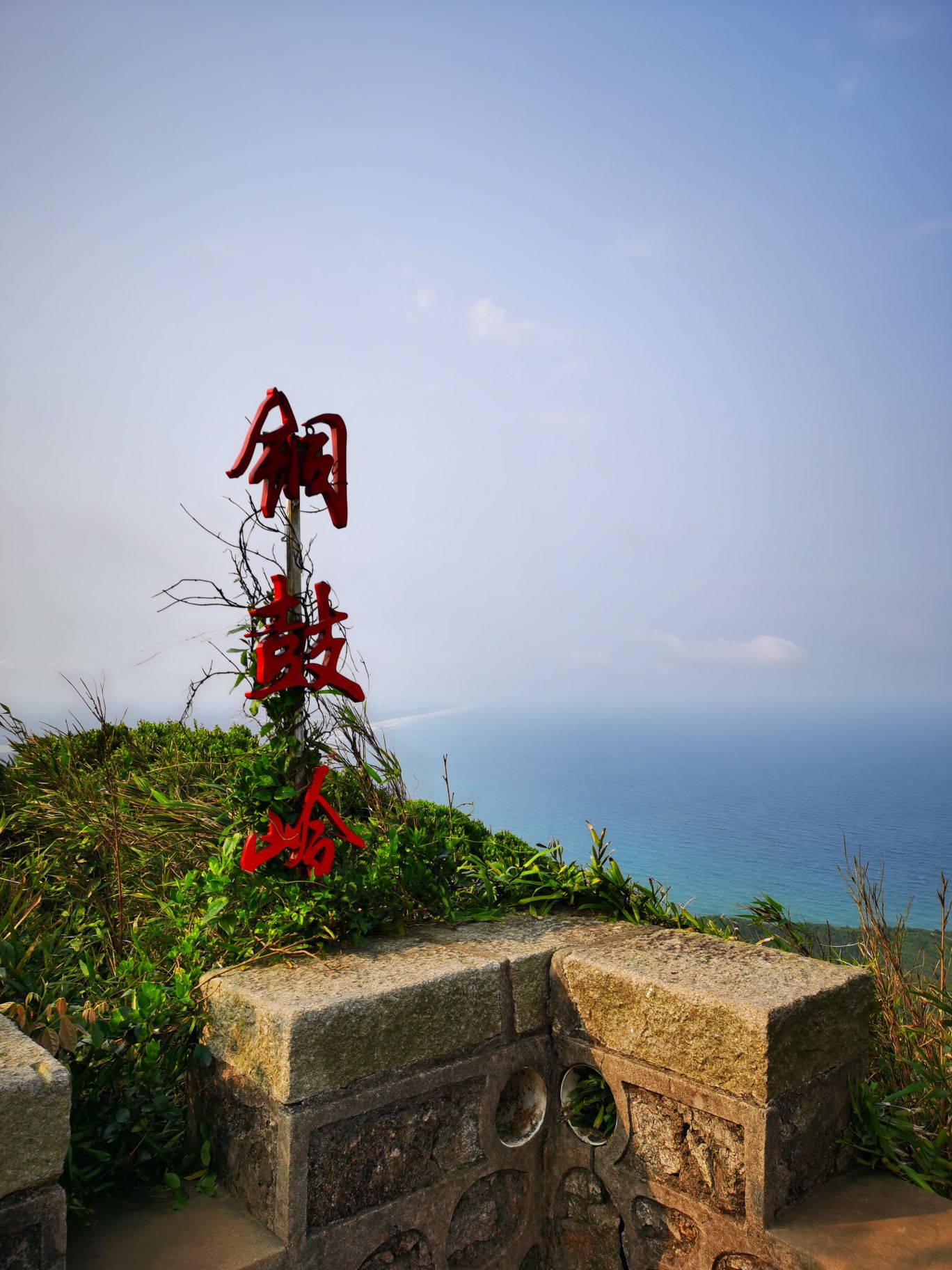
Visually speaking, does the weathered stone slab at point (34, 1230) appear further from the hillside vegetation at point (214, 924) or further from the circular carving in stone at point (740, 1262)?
the circular carving in stone at point (740, 1262)

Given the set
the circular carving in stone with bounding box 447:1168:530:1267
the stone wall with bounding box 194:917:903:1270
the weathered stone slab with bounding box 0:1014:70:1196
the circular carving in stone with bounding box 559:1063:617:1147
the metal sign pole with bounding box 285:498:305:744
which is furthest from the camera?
the metal sign pole with bounding box 285:498:305:744

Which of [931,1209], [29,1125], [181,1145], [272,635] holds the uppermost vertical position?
[272,635]

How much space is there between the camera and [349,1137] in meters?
2.12

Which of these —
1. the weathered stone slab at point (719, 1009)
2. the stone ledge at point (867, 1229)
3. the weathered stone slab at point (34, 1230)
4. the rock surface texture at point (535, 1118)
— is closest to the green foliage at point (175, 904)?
the rock surface texture at point (535, 1118)

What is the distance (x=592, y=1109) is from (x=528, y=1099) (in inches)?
7.2

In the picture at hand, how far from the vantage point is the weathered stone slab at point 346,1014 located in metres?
2.02

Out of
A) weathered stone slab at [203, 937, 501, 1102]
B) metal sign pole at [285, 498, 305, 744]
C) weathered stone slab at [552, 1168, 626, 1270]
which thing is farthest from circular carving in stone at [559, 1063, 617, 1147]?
metal sign pole at [285, 498, 305, 744]

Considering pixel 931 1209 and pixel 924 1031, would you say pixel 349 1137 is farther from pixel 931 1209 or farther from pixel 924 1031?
pixel 924 1031

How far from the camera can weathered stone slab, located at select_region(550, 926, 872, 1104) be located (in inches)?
81.5

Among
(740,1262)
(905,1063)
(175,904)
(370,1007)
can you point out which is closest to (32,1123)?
(370,1007)

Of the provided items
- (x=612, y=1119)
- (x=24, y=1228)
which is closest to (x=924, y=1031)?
(x=612, y=1119)

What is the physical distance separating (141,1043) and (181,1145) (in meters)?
0.33

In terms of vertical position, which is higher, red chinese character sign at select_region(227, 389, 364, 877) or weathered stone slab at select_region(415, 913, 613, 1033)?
red chinese character sign at select_region(227, 389, 364, 877)

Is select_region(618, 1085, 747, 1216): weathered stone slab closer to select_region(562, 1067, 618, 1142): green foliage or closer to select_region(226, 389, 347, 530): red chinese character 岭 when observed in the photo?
select_region(562, 1067, 618, 1142): green foliage
